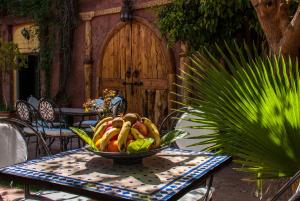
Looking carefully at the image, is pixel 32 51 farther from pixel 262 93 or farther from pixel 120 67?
pixel 262 93

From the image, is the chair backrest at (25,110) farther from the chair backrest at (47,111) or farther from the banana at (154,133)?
the banana at (154,133)

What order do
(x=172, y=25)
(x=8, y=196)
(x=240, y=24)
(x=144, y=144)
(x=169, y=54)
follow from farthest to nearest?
(x=169, y=54) < (x=172, y=25) < (x=240, y=24) < (x=8, y=196) < (x=144, y=144)

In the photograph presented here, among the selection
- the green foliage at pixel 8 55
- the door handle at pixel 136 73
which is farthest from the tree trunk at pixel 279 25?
the green foliage at pixel 8 55

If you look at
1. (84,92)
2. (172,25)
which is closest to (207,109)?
(172,25)

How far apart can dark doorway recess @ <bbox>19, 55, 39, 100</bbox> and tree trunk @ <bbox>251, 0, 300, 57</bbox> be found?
779 cm

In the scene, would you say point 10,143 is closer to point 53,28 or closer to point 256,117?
point 256,117

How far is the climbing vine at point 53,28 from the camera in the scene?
26.3 feet

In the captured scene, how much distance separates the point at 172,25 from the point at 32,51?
4.60 m

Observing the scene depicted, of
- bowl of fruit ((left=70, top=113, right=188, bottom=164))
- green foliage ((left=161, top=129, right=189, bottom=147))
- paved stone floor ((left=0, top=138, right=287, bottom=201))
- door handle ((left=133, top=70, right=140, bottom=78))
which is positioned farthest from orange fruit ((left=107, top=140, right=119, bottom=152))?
door handle ((left=133, top=70, right=140, bottom=78))

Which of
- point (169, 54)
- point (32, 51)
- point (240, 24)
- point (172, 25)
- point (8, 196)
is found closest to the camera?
point (8, 196)

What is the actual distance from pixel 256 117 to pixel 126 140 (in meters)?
0.58

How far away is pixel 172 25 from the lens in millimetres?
5508

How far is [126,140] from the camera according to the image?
177 cm

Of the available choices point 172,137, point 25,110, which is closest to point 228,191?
point 172,137
